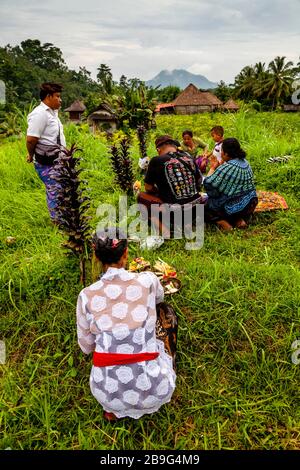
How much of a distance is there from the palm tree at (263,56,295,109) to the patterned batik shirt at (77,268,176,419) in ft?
137

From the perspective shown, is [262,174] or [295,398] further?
[262,174]

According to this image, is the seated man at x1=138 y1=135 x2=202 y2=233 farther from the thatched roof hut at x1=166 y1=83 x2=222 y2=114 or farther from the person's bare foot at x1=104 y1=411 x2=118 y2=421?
the thatched roof hut at x1=166 y1=83 x2=222 y2=114

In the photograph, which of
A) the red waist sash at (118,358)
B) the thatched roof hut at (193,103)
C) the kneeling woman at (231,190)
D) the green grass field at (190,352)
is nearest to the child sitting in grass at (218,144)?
the kneeling woman at (231,190)

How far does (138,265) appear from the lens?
3.25 meters

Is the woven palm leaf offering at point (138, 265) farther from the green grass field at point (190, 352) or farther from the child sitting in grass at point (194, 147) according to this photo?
the child sitting in grass at point (194, 147)

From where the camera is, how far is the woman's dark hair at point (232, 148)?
399cm

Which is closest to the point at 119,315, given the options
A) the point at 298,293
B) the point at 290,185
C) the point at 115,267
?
the point at 115,267

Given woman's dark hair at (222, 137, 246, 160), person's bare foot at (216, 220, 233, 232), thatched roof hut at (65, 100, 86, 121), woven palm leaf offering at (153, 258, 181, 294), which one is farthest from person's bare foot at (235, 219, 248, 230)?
thatched roof hut at (65, 100, 86, 121)

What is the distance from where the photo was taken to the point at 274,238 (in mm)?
4090

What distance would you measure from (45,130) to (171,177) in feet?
4.84

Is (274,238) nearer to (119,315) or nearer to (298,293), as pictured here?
(298,293)

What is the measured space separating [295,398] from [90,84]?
72.4 metres

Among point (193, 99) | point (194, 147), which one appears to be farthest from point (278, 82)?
point (194, 147)

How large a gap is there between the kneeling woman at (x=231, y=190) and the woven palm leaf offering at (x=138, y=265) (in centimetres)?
132
